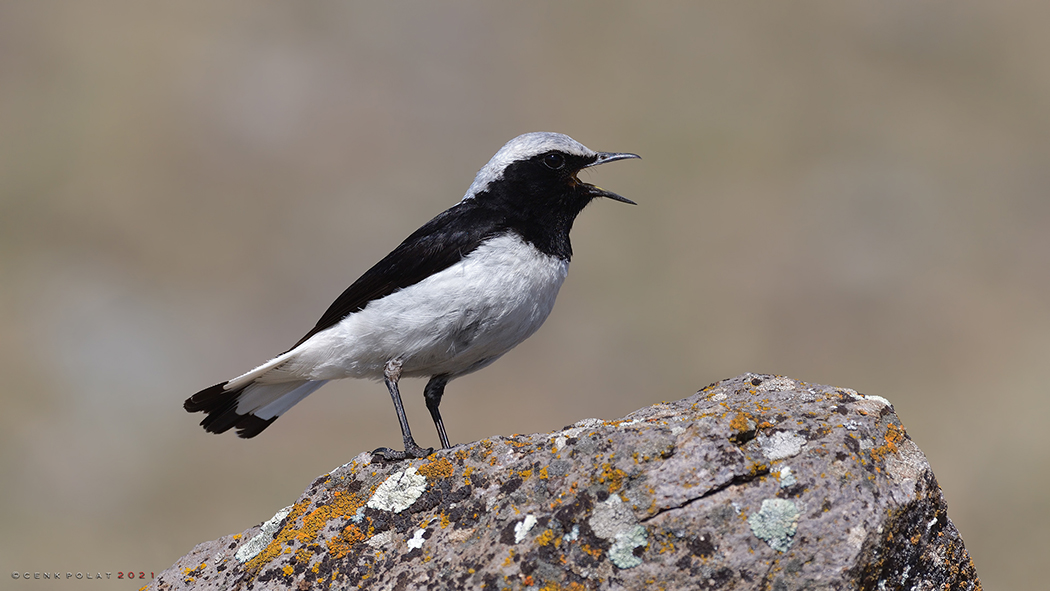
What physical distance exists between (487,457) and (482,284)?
1.14 metres

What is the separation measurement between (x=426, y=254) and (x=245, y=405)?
187cm

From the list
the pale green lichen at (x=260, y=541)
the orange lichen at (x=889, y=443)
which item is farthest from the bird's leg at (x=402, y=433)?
the orange lichen at (x=889, y=443)

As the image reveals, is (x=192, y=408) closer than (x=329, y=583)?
No

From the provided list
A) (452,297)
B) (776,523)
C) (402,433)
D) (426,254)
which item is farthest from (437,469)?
(776,523)

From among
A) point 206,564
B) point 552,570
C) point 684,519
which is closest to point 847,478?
point 684,519

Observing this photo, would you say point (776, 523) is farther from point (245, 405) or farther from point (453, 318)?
point (245, 405)

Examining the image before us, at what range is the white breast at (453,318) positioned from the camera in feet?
15.9

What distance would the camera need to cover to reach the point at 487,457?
4.13 metres

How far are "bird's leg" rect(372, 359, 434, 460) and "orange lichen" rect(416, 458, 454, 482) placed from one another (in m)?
0.22

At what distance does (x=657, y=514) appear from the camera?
3516 mm

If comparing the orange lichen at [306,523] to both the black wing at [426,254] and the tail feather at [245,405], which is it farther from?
the tail feather at [245,405]

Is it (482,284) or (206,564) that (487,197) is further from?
(206,564)

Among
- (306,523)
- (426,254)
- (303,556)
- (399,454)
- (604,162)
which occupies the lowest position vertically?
(303,556)

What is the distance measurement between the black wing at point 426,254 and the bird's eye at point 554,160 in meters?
0.55
